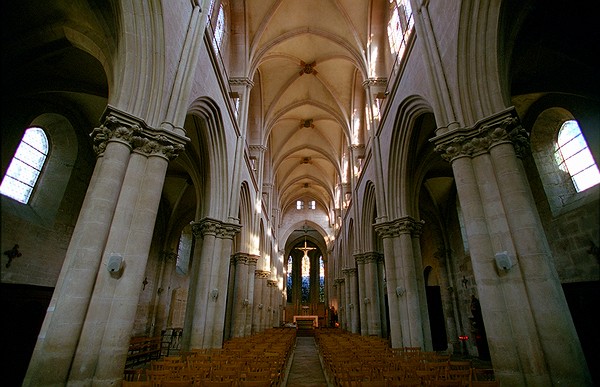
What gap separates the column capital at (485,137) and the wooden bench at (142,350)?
39.6 ft

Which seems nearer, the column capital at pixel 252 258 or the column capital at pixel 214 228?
the column capital at pixel 214 228

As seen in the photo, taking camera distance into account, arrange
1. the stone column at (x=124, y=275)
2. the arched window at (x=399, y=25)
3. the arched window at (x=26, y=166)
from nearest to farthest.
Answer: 1. the stone column at (x=124, y=275)
2. the arched window at (x=26, y=166)
3. the arched window at (x=399, y=25)

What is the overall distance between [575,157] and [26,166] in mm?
17838

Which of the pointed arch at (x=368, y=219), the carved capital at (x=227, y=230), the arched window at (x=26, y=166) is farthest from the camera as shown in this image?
the pointed arch at (x=368, y=219)

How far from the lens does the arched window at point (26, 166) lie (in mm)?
9766

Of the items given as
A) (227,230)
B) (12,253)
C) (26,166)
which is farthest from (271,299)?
(26,166)

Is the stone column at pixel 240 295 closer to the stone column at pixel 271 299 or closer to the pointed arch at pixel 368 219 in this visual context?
the pointed arch at pixel 368 219

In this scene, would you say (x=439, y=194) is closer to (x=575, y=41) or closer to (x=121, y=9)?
(x=575, y=41)

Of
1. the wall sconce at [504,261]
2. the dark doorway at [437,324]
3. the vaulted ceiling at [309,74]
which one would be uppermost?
the vaulted ceiling at [309,74]

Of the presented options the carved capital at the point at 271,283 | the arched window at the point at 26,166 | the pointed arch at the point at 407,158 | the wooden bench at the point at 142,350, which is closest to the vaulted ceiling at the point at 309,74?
the pointed arch at the point at 407,158

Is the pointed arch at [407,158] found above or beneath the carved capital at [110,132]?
above

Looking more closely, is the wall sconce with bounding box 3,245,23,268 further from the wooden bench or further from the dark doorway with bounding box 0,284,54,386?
the wooden bench

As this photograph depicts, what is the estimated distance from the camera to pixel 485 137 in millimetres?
6020

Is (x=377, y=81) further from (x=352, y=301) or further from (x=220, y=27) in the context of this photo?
(x=352, y=301)
